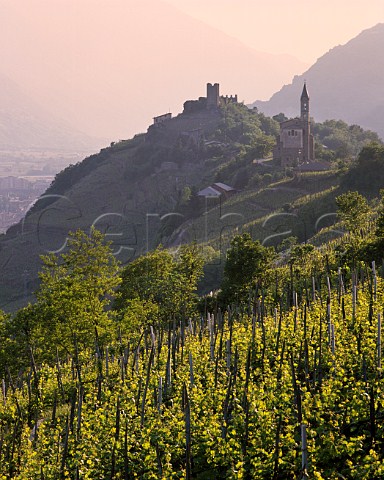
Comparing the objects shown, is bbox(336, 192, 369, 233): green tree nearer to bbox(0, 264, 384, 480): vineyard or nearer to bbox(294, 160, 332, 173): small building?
bbox(0, 264, 384, 480): vineyard

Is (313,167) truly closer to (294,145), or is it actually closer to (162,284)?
(294,145)

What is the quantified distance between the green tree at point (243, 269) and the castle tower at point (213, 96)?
14344cm

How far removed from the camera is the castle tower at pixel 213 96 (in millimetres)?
179250

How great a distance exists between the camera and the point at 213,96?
181 m

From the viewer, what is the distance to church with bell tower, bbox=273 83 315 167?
113 metres

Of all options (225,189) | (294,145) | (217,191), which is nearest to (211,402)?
(225,189)

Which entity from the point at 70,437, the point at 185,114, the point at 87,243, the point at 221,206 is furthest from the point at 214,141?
the point at 70,437

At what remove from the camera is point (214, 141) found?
160m

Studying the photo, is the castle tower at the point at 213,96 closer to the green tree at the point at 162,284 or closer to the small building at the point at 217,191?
the small building at the point at 217,191

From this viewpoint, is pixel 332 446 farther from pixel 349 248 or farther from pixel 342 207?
pixel 342 207

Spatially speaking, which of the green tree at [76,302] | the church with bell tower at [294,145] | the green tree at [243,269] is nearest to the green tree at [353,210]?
the green tree at [243,269]

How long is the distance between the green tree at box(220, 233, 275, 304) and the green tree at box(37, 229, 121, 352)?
24.5 ft

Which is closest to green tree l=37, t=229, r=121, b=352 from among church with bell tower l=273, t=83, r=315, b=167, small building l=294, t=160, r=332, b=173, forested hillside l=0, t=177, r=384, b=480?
forested hillside l=0, t=177, r=384, b=480

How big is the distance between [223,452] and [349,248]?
2858 cm
